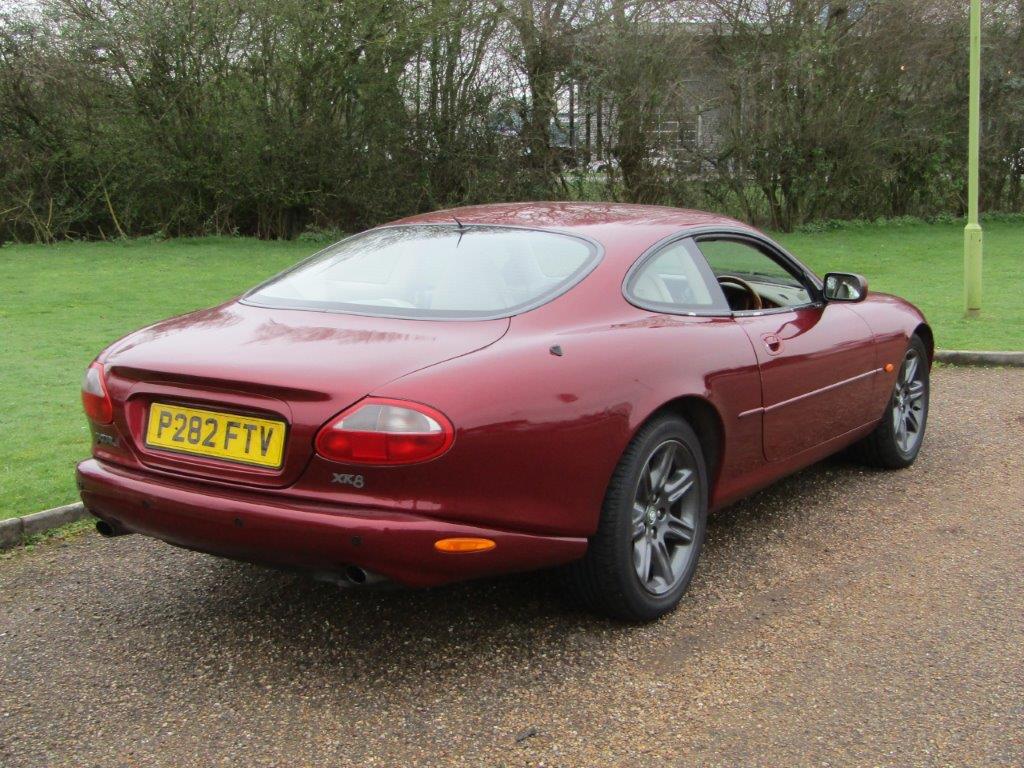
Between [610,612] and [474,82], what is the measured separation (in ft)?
52.0

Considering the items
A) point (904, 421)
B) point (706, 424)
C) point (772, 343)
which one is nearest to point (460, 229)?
point (706, 424)

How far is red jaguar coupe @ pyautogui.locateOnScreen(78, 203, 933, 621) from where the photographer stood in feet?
10.2

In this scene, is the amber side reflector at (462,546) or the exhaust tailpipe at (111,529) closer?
the amber side reflector at (462,546)

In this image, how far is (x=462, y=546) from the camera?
3150 millimetres

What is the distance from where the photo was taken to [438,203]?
18.8 metres

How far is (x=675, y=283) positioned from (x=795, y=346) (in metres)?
0.70

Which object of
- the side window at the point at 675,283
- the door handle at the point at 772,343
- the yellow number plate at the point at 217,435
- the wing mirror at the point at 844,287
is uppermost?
the side window at the point at 675,283

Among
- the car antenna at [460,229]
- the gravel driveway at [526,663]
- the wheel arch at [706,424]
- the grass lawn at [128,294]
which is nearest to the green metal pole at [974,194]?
the grass lawn at [128,294]

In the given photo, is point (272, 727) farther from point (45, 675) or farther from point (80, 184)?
point (80, 184)

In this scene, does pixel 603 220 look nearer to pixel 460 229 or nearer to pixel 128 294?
pixel 460 229

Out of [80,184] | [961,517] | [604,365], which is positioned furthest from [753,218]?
[604,365]

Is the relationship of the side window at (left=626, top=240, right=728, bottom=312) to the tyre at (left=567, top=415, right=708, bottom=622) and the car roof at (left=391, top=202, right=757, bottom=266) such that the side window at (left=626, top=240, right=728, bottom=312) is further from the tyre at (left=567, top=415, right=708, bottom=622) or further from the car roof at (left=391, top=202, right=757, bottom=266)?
the tyre at (left=567, top=415, right=708, bottom=622)

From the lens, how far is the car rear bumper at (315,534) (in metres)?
3.07

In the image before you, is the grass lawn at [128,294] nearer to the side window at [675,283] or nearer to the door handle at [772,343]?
the side window at [675,283]
